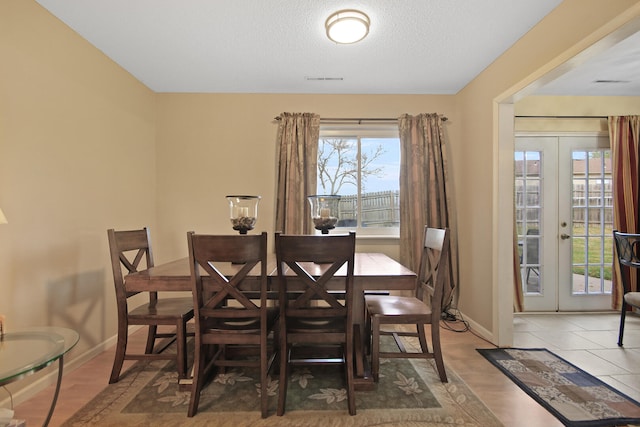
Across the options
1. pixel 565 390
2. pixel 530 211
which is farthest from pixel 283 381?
pixel 530 211

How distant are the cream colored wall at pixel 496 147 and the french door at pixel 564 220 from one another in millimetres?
745

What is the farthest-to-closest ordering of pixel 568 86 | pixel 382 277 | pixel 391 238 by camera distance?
pixel 391 238 < pixel 568 86 < pixel 382 277

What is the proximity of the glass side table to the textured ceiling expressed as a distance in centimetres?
202

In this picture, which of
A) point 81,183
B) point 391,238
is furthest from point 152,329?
point 391,238

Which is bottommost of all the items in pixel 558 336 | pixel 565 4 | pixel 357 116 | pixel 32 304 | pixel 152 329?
pixel 558 336

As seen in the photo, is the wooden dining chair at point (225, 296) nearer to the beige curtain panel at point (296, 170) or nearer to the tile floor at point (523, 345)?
the tile floor at point (523, 345)

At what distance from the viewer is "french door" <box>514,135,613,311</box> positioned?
341 centimetres

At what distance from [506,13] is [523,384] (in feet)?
8.19

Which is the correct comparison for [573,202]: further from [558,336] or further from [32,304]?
[32,304]

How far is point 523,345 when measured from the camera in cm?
260

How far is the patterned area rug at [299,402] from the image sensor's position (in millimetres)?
1623

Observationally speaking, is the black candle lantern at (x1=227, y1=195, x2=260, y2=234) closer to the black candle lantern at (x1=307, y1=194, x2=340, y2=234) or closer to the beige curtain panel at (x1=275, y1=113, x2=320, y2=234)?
the black candle lantern at (x1=307, y1=194, x2=340, y2=234)

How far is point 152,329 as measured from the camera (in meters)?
2.17

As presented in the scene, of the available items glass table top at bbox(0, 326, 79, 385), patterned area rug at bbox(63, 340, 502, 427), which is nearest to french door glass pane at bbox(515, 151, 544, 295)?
patterned area rug at bbox(63, 340, 502, 427)
